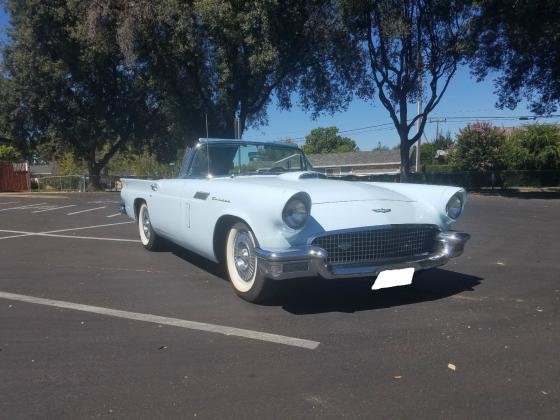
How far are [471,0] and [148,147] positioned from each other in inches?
854

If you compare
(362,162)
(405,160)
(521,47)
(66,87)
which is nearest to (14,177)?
(66,87)

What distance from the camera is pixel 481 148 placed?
35.4 metres

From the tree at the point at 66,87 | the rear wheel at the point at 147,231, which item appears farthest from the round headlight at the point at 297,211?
the tree at the point at 66,87

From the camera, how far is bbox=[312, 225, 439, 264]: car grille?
14.1 feet

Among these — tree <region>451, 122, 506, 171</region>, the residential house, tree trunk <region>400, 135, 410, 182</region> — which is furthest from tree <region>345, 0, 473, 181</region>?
the residential house

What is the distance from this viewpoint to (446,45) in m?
23.8

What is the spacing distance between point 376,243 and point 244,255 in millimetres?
1151

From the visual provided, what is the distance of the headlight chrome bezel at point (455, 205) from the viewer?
16.5 ft

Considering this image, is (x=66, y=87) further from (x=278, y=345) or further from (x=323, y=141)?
(x=323, y=141)

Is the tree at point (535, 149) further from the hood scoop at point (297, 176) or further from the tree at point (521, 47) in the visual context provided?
the hood scoop at point (297, 176)

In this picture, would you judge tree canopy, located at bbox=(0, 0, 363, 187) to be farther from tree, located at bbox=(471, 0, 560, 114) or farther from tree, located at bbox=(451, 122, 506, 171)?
tree, located at bbox=(451, 122, 506, 171)

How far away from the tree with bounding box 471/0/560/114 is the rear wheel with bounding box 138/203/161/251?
1759cm

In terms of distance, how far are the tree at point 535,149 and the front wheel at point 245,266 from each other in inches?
1376

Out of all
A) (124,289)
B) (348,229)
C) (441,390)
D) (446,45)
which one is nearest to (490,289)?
(348,229)
